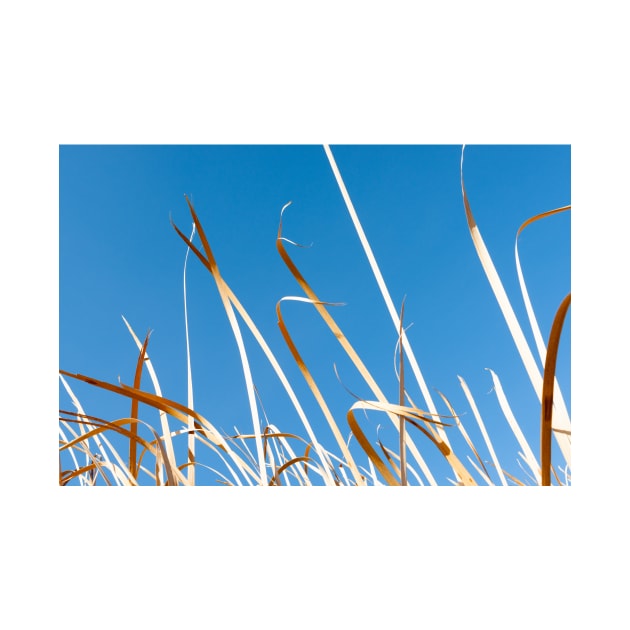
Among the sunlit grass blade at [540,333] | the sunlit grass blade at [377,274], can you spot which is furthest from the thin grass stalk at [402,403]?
the sunlit grass blade at [540,333]

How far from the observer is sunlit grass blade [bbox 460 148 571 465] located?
1266 millimetres

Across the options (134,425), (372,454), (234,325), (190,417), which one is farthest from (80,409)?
(372,454)

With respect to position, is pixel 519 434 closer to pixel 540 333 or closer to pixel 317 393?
pixel 540 333

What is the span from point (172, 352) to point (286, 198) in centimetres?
47

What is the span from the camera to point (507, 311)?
1.32 meters

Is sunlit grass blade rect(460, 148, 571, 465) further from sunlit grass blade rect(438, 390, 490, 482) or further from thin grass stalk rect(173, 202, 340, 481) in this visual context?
thin grass stalk rect(173, 202, 340, 481)

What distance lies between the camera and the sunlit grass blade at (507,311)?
127cm

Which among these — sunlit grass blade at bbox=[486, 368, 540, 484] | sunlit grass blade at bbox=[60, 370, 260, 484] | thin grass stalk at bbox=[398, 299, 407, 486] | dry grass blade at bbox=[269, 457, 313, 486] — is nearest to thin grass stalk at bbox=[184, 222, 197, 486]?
sunlit grass blade at bbox=[60, 370, 260, 484]

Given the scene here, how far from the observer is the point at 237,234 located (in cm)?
136
